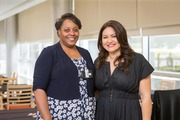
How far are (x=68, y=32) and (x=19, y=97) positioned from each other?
3172mm

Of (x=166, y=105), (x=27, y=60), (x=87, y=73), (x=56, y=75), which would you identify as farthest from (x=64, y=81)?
(x=27, y=60)

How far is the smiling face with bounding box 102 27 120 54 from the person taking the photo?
1686 millimetres

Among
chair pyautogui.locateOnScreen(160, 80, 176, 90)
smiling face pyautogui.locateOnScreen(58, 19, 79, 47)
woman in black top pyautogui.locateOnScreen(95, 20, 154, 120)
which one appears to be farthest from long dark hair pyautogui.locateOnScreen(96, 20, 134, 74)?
chair pyautogui.locateOnScreen(160, 80, 176, 90)

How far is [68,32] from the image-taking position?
5.56 feet

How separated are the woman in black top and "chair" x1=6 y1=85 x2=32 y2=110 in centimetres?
304

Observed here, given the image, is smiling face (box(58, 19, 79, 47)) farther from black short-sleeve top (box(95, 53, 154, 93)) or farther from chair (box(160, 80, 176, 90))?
chair (box(160, 80, 176, 90))

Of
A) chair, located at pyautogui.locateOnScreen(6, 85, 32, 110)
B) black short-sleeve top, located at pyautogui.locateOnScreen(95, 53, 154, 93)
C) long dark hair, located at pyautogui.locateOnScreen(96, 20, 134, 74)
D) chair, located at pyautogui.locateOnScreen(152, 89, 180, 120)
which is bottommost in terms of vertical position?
chair, located at pyautogui.locateOnScreen(6, 85, 32, 110)

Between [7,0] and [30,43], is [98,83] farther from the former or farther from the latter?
[30,43]

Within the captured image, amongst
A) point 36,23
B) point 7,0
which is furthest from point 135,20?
point 36,23

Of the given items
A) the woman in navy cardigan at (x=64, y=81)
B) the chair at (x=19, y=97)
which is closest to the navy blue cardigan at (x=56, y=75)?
the woman in navy cardigan at (x=64, y=81)

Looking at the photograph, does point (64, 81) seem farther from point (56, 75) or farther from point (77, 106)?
point (77, 106)

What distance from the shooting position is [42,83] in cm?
163

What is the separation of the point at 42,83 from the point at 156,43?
9.81 feet

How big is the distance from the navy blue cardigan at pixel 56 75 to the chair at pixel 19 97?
297 centimetres
